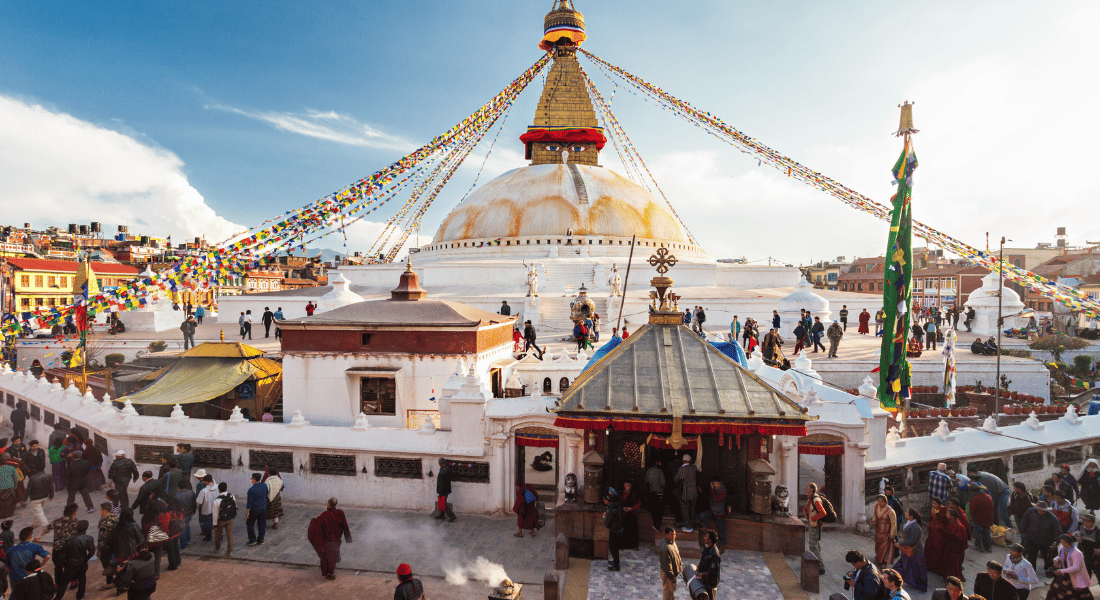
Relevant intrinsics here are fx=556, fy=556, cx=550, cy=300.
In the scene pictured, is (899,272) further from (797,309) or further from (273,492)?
(797,309)

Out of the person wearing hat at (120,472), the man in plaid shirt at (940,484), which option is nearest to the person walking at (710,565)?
the man in plaid shirt at (940,484)

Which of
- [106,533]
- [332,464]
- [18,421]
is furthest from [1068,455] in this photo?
[18,421]

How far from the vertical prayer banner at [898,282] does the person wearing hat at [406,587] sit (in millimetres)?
8544

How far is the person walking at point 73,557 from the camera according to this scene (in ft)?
19.2

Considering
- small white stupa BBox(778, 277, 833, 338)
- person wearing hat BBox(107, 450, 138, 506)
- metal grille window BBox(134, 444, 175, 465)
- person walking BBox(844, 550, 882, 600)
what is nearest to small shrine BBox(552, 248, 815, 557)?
person walking BBox(844, 550, 882, 600)

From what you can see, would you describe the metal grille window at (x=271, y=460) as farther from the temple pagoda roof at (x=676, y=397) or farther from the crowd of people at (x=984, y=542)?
the crowd of people at (x=984, y=542)

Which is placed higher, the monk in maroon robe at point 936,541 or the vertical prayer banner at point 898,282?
the vertical prayer banner at point 898,282

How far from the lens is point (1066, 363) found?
57.2ft

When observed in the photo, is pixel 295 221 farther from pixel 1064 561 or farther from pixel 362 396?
pixel 1064 561

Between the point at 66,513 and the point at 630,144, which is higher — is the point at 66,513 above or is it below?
below

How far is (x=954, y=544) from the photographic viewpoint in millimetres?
6250

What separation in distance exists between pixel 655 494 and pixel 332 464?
5.17 metres

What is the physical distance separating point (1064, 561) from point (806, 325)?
39.4ft

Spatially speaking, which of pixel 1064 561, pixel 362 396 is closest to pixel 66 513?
pixel 362 396
